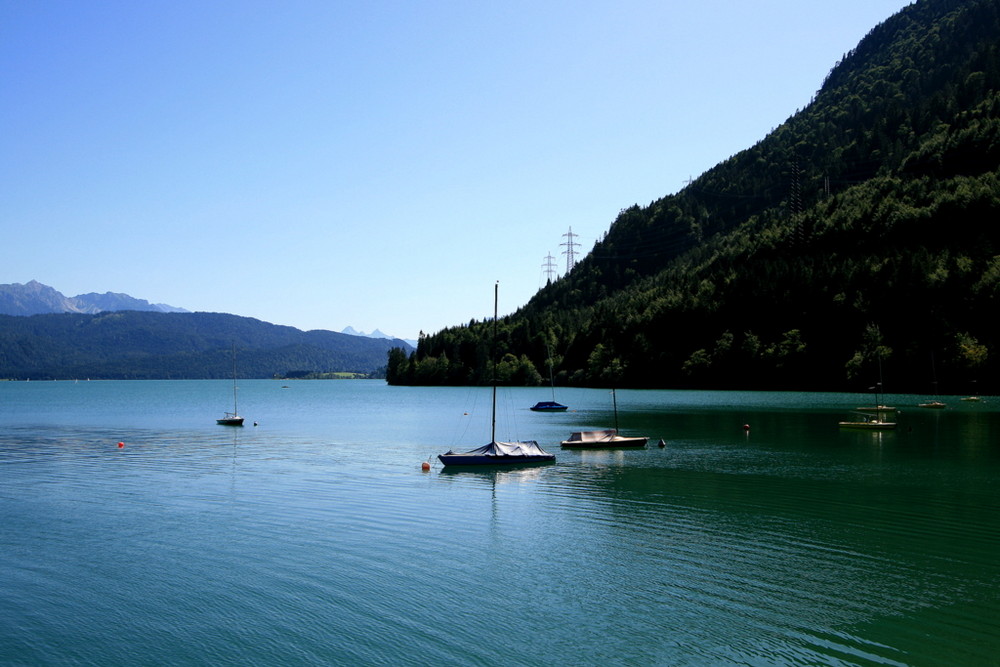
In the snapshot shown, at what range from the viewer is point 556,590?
29.2 meters

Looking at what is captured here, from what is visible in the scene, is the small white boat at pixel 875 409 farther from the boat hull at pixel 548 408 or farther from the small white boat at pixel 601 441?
the small white boat at pixel 601 441

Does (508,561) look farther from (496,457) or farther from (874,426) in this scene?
(874,426)

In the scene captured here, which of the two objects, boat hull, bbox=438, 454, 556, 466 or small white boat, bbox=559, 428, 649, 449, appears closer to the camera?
boat hull, bbox=438, 454, 556, 466

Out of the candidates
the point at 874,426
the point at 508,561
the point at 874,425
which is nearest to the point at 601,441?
the point at 874,425

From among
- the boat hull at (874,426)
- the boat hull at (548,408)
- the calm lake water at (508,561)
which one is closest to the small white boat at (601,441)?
the calm lake water at (508,561)

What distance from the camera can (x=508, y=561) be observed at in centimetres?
3375

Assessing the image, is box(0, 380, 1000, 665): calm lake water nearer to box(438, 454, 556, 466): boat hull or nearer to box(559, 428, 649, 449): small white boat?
box(438, 454, 556, 466): boat hull

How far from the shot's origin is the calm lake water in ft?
77.6

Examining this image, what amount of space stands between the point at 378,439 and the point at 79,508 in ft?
169

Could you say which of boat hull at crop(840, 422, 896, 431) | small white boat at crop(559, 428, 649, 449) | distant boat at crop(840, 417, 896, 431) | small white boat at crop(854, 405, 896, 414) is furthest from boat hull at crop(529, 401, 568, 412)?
small white boat at crop(559, 428, 649, 449)

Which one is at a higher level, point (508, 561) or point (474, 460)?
point (474, 460)

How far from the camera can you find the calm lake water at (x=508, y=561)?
77.6ft

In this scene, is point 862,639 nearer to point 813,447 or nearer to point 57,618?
point 57,618

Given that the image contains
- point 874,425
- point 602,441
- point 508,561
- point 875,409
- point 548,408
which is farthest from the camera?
point 548,408
